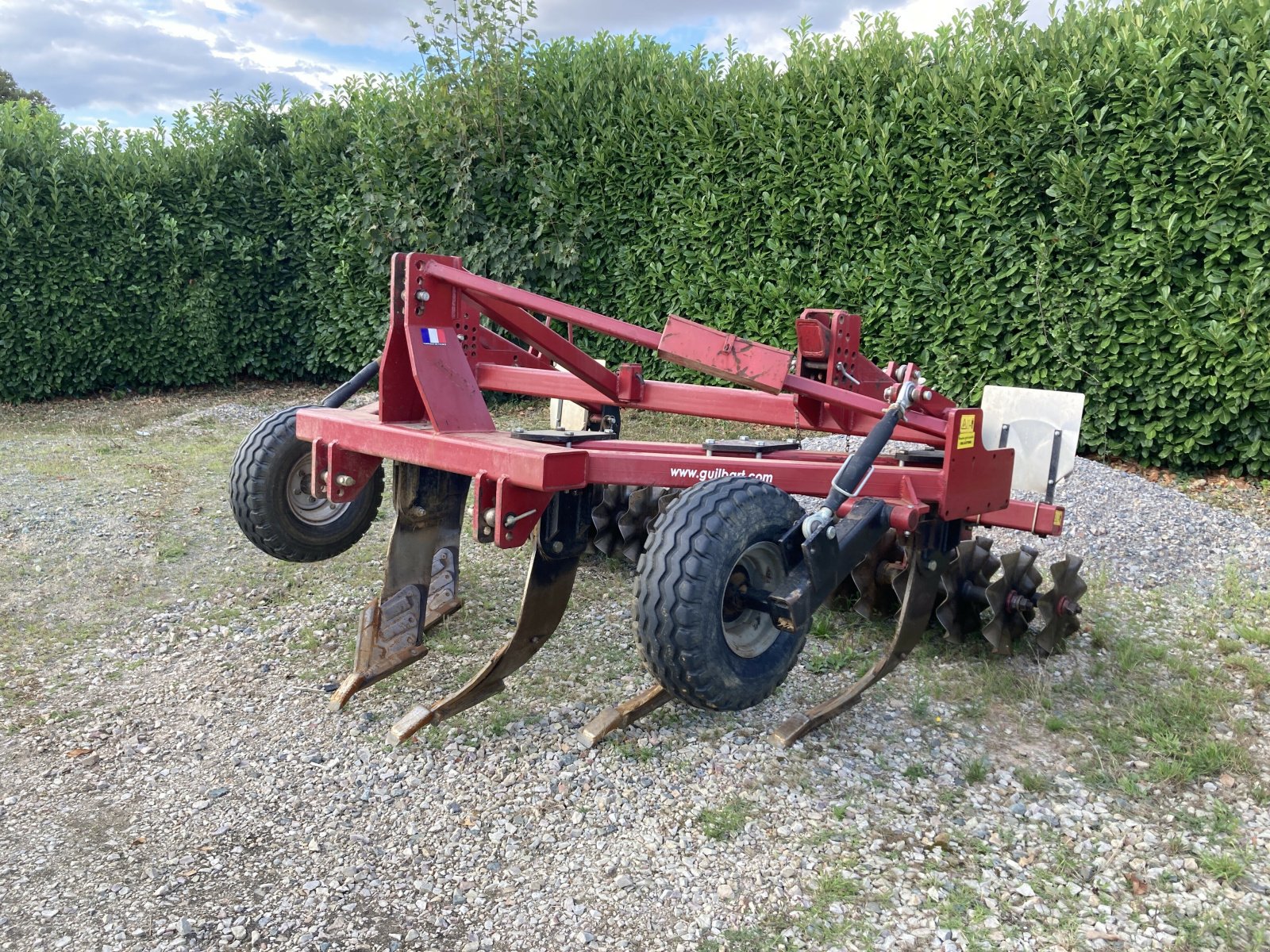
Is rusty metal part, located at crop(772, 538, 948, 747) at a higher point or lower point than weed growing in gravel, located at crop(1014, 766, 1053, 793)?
higher

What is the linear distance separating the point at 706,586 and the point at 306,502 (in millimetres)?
2154

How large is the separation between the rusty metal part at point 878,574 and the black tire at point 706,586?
4.68ft

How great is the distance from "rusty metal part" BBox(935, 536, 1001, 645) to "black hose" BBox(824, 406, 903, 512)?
1.20m

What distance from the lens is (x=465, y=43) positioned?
30.5ft

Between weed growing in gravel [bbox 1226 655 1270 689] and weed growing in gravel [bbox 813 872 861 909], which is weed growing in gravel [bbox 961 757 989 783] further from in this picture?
weed growing in gravel [bbox 1226 655 1270 689]

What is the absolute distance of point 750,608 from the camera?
9.63 ft

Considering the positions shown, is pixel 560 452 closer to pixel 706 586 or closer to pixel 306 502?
pixel 706 586

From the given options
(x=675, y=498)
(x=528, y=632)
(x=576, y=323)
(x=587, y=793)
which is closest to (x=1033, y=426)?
(x=675, y=498)

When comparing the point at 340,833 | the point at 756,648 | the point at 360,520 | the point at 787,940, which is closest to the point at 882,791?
the point at 756,648

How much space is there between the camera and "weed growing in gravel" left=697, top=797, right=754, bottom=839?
110 inches

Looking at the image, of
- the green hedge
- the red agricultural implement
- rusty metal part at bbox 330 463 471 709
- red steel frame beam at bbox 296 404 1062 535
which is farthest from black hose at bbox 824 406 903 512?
the green hedge

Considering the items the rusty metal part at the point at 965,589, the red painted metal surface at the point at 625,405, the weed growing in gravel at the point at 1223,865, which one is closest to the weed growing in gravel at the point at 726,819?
the red painted metal surface at the point at 625,405

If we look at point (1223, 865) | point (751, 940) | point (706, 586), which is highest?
point (706, 586)

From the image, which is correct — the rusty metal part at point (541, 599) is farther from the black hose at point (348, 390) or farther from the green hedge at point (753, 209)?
the green hedge at point (753, 209)
